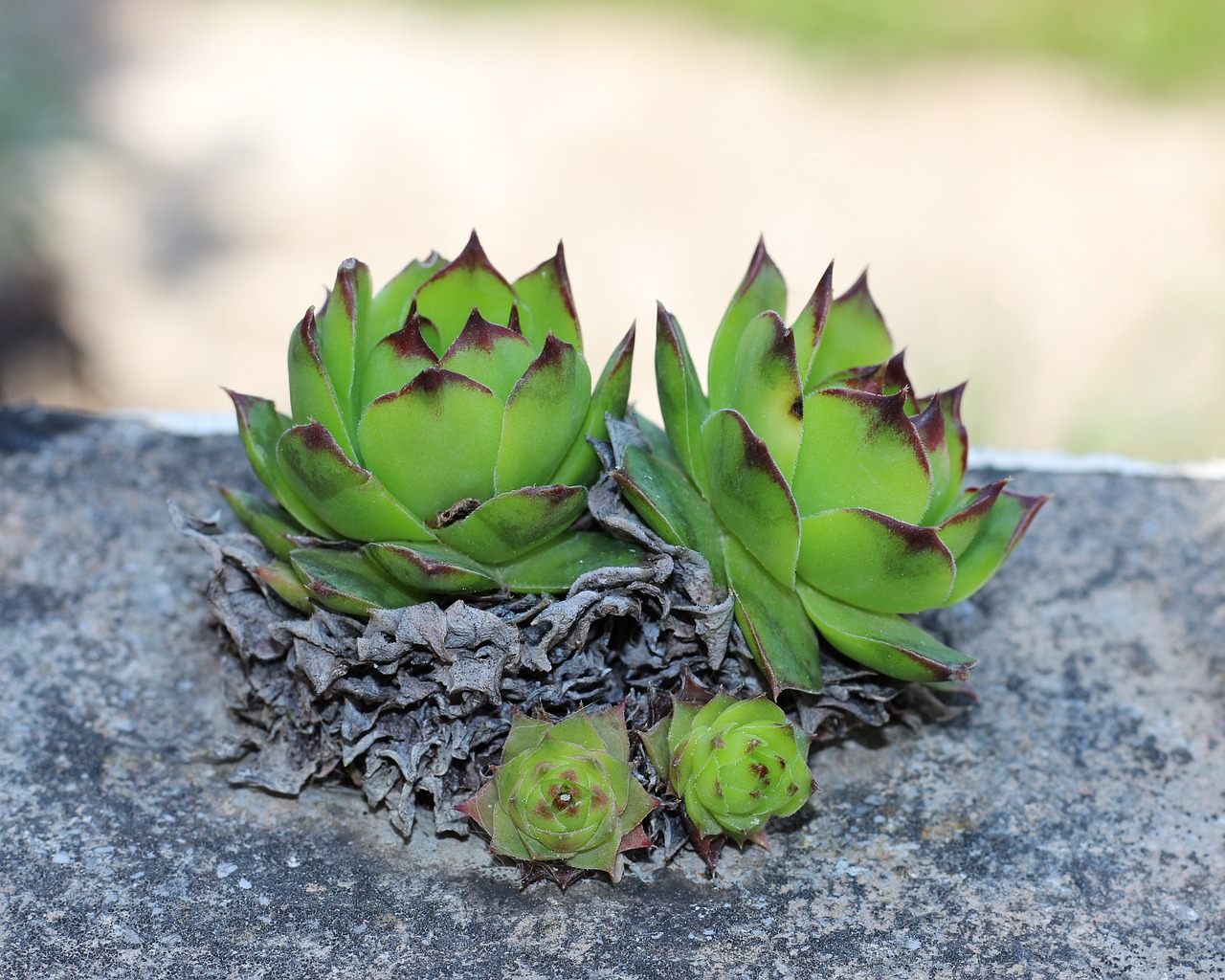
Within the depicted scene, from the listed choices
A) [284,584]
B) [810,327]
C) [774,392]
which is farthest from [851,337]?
[284,584]

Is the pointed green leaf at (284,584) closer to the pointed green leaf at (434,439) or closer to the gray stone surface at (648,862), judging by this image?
the pointed green leaf at (434,439)

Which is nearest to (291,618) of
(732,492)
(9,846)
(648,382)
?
(9,846)

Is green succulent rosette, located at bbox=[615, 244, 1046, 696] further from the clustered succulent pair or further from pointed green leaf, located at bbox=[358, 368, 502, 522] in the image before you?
pointed green leaf, located at bbox=[358, 368, 502, 522]

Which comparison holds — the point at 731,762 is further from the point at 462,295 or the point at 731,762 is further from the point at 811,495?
the point at 462,295

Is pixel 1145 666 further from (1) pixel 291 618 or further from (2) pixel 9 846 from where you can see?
(2) pixel 9 846

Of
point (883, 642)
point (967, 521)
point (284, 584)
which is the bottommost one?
point (284, 584)

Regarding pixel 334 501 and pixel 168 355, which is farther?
pixel 168 355
